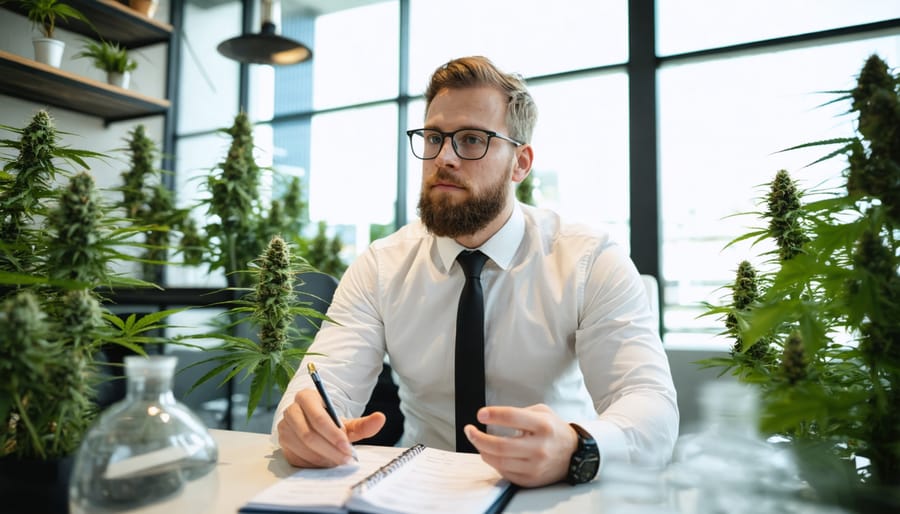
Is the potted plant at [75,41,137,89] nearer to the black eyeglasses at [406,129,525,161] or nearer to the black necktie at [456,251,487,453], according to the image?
the black eyeglasses at [406,129,525,161]

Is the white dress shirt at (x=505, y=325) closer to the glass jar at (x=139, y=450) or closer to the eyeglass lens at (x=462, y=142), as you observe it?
the eyeglass lens at (x=462, y=142)

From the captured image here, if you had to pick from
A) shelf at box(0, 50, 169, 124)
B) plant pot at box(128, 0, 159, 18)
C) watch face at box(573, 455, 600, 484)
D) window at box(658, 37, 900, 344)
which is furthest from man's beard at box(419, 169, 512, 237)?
plant pot at box(128, 0, 159, 18)

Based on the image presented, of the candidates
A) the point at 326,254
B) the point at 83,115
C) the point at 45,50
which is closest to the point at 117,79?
the point at 83,115

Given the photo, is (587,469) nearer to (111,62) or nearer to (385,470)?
(385,470)

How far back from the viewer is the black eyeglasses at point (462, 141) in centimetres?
152

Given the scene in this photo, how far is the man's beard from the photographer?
4.91 feet

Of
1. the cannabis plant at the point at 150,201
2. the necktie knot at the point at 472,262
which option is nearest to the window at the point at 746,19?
the necktie knot at the point at 472,262

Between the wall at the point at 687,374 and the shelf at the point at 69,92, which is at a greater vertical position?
the shelf at the point at 69,92

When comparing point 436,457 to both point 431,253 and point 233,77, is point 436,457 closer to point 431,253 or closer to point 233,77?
point 431,253

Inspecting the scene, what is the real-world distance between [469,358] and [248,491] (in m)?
0.63

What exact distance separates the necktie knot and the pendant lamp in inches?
77.5

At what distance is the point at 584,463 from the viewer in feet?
2.78

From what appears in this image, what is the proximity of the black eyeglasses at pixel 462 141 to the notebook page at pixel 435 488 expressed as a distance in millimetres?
854

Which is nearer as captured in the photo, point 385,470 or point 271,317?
point 385,470
